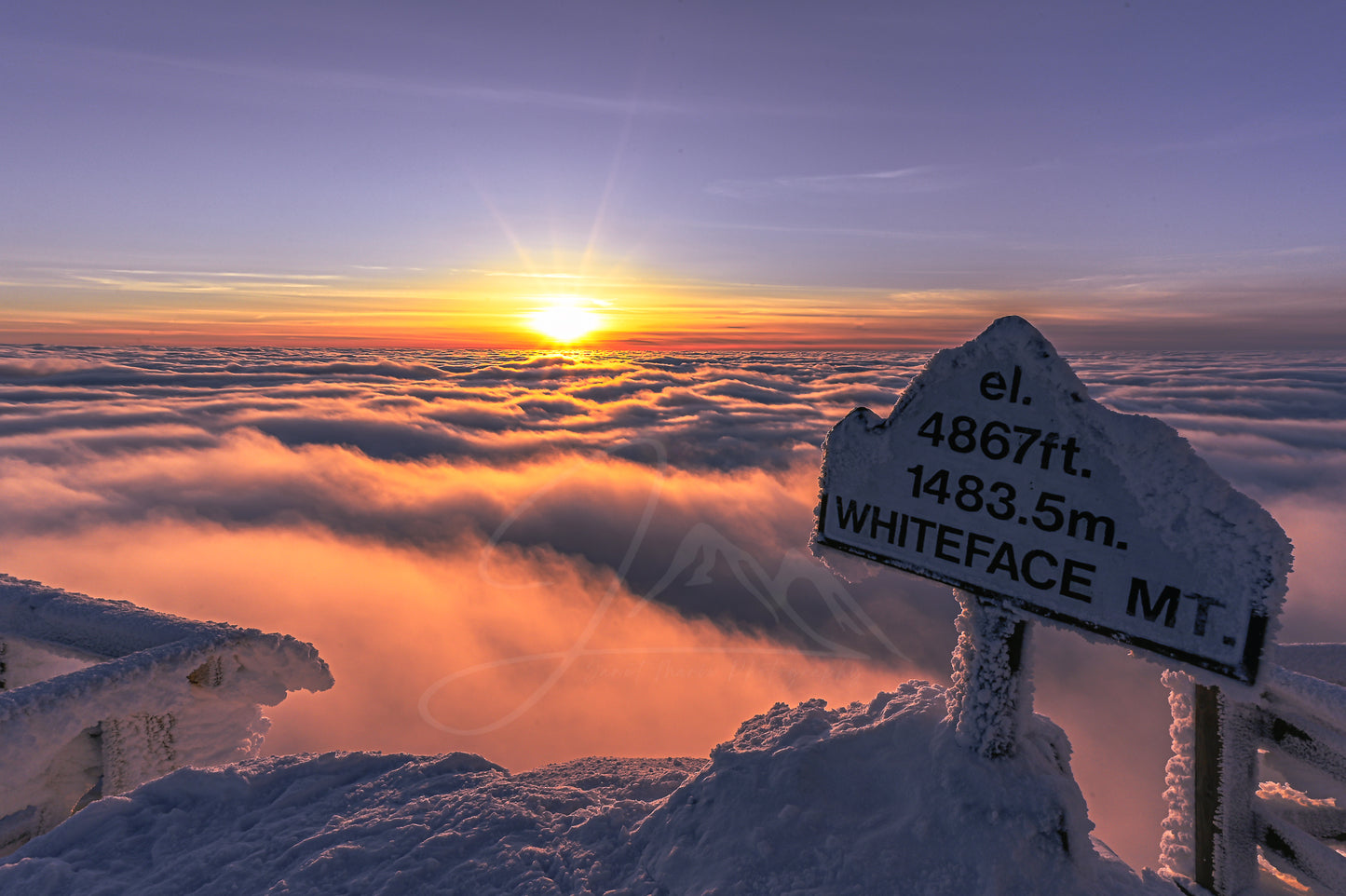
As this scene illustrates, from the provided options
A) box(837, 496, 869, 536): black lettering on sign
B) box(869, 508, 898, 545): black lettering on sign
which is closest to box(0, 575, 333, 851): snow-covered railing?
box(837, 496, 869, 536): black lettering on sign

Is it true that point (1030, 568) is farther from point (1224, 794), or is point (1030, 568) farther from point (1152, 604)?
point (1224, 794)

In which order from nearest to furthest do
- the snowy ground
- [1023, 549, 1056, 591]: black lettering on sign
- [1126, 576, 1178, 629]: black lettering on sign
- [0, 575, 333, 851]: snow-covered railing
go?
[1126, 576, 1178, 629]: black lettering on sign
[1023, 549, 1056, 591]: black lettering on sign
the snowy ground
[0, 575, 333, 851]: snow-covered railing

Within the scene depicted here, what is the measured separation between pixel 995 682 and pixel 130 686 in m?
7.40

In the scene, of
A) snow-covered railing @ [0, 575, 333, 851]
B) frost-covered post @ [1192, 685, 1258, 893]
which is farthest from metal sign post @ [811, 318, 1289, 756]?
snow-covered railing @ [0, 575, 333, 851]

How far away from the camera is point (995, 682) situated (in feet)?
11.0

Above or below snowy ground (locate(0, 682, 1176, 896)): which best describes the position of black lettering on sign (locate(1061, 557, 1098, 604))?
above

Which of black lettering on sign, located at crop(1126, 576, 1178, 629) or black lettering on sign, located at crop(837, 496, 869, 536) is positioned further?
black lettering on sign, located at crop(837, 496, 869, 536)

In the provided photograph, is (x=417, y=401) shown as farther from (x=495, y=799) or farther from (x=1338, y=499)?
(x=1338, y=499)

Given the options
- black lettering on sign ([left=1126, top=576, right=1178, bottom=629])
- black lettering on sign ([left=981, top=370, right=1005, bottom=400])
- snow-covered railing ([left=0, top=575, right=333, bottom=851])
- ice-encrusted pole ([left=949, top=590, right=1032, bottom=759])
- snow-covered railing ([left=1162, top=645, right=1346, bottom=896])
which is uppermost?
black lettering on sign ([left=981, top=370, right=1005, bottom=400])

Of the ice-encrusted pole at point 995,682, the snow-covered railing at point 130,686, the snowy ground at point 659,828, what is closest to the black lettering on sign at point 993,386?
the ice-encrusted pole at point 995,682

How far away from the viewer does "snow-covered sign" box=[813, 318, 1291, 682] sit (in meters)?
2.49

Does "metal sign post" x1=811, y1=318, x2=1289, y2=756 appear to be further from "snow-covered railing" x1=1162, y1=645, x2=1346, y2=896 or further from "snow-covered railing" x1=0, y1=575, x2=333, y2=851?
"snow-covered railing" x1=0, y1=575, x2=333, y2=851

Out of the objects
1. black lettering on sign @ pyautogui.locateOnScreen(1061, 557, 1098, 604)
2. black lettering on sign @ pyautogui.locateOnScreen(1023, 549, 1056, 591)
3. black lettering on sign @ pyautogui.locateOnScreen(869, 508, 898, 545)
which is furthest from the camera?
black lettering on sign @ pyautogui.locateOnScreen(869, 508, 898, 545)

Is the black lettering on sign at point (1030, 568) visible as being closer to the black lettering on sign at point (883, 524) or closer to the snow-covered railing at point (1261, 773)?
the black lettering on sign at point (883, 524)
